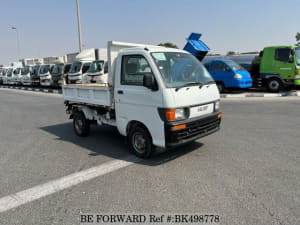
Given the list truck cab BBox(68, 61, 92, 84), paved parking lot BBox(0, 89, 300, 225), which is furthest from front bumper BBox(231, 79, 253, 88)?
truck cab BBox(68, 61, 92, 84)

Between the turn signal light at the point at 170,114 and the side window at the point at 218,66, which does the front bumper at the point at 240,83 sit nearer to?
the side window at the point at 218,66

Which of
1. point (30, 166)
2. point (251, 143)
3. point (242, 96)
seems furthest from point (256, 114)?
point (30, 166)

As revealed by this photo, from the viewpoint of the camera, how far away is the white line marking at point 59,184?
10.2ft

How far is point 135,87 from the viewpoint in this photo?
13.6ft

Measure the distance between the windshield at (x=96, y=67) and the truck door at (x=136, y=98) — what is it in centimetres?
1120

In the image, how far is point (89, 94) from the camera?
5.45 metres

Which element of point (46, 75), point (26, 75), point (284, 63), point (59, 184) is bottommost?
point (59, 184)

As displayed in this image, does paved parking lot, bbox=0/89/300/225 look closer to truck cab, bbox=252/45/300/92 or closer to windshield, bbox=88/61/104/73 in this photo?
truck cab, bbox=252/45/300/92

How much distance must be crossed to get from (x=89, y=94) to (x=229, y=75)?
28.6 feet

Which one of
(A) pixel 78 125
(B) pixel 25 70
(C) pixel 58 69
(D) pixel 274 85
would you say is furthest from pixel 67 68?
(D) pixel 274 85

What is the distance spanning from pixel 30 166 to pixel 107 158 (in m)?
1.42

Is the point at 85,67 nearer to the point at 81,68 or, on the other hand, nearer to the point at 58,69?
the point at 81,68

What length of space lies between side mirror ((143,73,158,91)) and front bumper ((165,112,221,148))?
64cm

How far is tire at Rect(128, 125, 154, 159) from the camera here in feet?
13.6
